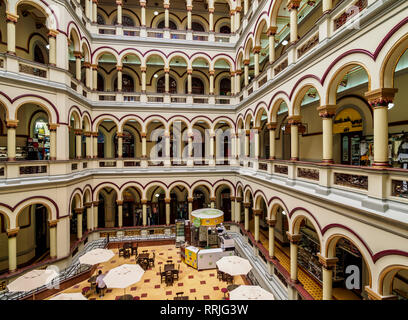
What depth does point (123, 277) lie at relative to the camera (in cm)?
949

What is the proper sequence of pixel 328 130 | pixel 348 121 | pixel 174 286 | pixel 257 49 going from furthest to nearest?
pixel 257 49 < pixel 174 286 < pixel 348 121 < pixel 328 130

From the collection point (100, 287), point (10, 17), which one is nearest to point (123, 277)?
point (100, 287)

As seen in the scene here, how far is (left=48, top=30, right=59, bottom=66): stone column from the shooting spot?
38.1 ft

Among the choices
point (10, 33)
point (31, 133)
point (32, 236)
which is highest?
point (10, 33)

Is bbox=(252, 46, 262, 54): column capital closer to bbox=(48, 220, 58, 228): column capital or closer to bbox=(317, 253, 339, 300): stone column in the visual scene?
bbox=(317, 253, 339, 300): stone column

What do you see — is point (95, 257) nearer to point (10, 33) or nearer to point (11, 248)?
point (11, 248)

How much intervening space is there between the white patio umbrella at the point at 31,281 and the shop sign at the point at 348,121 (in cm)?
1383

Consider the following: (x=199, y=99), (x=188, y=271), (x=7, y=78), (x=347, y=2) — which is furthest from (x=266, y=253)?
(x=7, y=78)

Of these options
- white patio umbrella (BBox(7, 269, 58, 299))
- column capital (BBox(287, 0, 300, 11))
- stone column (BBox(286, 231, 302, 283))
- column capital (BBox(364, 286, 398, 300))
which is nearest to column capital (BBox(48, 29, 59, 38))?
white patio umbrella (BBox(7, 269, 58, 299))

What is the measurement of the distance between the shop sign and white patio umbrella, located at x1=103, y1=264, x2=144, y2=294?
10847mm

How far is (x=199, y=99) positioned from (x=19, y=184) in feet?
42.3

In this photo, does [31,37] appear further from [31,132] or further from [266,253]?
[266,253]

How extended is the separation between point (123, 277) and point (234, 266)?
483cm

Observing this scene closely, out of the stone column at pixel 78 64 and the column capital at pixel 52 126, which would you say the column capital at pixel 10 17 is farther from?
the column capital at pixel 52 126
